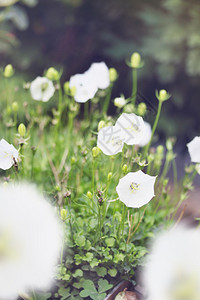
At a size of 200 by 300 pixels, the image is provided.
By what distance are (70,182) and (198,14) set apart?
1.25 meters

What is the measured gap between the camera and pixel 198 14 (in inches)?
71.8

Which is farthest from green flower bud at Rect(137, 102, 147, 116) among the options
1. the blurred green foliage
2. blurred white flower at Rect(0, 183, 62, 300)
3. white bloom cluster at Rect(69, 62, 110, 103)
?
the blurred green foliage

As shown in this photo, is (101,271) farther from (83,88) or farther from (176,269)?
(83,88)

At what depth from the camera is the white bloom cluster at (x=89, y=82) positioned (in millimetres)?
947

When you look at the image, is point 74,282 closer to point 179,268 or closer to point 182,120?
point 179,268

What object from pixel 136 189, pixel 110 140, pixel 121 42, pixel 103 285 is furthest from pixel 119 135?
pixel 121 42

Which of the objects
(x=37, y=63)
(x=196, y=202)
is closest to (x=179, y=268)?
(x=196, y=202)

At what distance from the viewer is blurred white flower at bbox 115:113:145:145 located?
0.80m

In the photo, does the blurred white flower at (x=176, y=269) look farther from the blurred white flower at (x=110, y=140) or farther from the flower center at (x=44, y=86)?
the flower center at (x=44, y=86)

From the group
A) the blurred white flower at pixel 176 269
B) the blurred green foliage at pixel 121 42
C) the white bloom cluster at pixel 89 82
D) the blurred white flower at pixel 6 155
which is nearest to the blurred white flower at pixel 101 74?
the white bloom cluster at pixel 89 82

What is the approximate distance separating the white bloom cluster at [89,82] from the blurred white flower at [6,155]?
0.26 meters

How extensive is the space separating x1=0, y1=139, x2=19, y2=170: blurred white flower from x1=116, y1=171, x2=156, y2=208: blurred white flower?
24cm

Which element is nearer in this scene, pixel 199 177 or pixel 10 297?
pixel 10 297

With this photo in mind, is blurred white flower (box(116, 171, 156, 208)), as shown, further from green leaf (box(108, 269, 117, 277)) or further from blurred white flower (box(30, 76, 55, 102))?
blurred white flower (box(30, 76, 55, 102))
